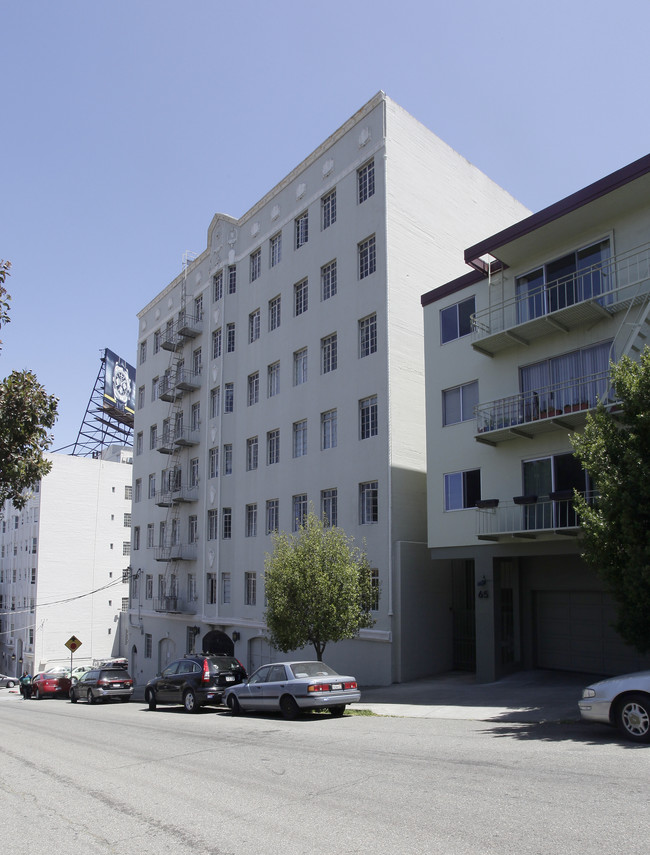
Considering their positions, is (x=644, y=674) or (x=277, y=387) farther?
(x=277, y=387)

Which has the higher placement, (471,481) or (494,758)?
(471,481)

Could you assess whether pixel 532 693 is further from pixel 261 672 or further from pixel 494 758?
pixel 494 758

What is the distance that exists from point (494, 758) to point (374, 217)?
73.6 feet

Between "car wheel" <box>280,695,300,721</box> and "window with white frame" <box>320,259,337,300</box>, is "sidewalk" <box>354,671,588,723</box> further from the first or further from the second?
"window with white frame" <box>320,259,337,300</box>

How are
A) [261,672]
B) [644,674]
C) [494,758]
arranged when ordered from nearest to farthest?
[494,758] → [644,674] → [261,672]

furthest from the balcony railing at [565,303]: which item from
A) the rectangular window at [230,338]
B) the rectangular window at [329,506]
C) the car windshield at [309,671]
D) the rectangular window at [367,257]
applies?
the rectangular window at [230,338]

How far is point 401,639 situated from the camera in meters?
24.8

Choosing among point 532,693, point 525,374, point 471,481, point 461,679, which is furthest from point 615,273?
point 461,679

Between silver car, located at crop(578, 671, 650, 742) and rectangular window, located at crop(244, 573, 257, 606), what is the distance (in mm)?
23613

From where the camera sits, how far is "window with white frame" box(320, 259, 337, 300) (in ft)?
101

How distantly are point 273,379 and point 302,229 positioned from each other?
685 cm

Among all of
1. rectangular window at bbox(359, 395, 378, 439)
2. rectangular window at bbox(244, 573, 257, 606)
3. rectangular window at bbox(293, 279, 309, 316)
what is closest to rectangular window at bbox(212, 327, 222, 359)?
rectangular window at bbox(293, 279, 309, 316)

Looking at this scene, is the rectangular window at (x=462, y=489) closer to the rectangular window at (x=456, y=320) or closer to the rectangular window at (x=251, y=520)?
the rectangular window at (x=456, y=320)

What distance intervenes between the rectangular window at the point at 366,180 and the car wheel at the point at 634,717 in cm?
2235
